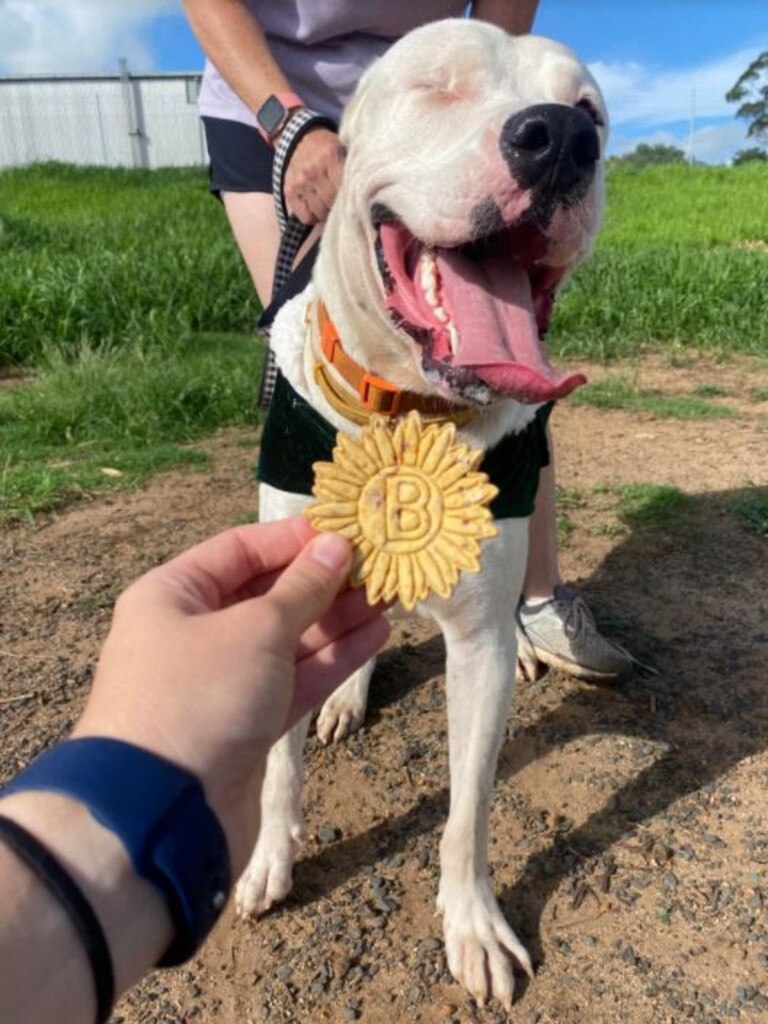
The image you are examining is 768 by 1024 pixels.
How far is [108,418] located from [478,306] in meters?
3.62

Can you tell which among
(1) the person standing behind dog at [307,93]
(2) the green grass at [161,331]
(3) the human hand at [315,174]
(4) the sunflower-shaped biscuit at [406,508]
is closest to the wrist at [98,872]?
(4) the sunflower-shaped biscuit at [406,508]

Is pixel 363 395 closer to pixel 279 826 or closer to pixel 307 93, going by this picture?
pixel 279 826

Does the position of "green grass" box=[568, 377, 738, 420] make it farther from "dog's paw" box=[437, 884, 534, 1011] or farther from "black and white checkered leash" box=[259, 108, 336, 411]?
"dog's paw" box=[437, 884, 534, 1011]

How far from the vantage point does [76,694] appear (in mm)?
2570

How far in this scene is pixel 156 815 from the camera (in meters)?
0.89

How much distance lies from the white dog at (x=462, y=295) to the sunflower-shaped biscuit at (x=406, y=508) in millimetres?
184

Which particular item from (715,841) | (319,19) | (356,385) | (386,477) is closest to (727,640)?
(715,841)

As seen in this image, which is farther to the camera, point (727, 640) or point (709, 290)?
point (709, 290)

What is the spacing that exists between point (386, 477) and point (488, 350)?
0.30m

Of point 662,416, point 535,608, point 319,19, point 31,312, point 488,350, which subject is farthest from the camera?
point 31,312

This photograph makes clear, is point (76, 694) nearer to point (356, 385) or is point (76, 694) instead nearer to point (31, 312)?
point (356, 385)

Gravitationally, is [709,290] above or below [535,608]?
above

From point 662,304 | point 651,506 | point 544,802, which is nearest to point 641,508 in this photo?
point 651,506

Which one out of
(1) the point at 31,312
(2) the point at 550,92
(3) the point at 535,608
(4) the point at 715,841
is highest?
(2) the point at 550,92
